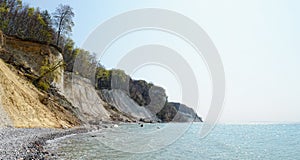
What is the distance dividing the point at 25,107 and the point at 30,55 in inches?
691

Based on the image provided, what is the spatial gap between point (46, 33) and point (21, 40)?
14277 mm

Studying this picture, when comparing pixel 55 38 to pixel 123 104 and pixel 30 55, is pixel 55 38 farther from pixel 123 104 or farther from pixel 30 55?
pixel 123 104

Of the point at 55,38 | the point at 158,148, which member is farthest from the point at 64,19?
the point at 158,148

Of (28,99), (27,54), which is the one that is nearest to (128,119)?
(27,54)

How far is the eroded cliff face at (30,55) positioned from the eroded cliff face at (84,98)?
895 centimetres

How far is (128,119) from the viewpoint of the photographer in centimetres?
7794

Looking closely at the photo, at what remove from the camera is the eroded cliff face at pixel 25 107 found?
2342 centimetres

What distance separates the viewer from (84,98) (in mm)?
59875

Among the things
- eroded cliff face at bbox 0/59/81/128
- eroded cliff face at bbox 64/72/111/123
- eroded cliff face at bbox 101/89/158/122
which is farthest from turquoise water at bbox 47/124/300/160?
eroded cliff face at bbox 101/89/158/122

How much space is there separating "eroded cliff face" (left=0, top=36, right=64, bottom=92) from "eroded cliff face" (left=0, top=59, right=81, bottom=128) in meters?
5.11

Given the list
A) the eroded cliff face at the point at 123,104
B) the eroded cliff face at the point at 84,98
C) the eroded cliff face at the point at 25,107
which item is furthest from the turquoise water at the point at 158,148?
the eroded cliff face at the point at 123,104

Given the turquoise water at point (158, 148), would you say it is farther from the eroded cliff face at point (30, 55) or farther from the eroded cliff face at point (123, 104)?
the eroded cliff face at point (123, 104)

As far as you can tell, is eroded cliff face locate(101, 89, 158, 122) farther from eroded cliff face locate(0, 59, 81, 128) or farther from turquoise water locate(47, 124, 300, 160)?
turquoise water locate(47, 124, 300, 160)

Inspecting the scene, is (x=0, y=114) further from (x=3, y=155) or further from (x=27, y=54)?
(x=27, y=54)
